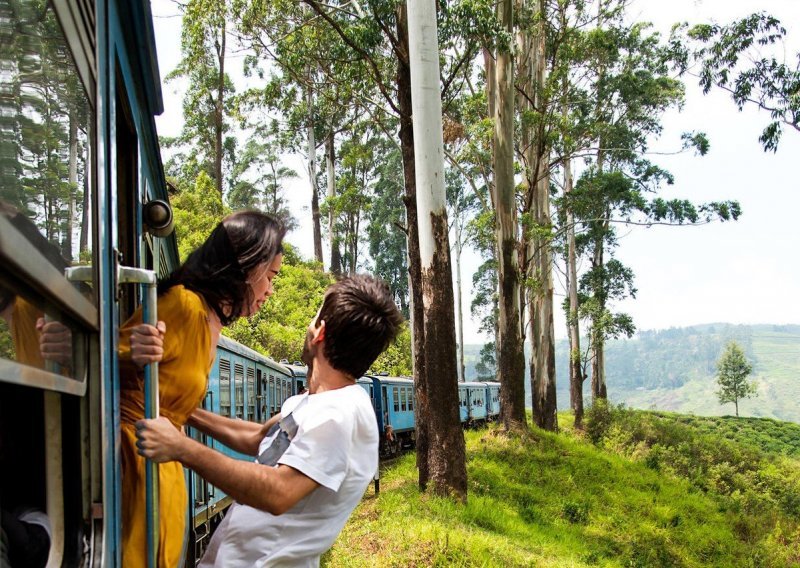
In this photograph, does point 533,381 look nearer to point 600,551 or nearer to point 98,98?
point 600,551

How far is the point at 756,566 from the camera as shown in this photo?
1291cm

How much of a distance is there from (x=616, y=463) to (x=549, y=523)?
7059mm

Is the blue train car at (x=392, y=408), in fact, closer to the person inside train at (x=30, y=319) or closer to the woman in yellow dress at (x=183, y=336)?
the woman in yellow dress at (x=183, y=336)

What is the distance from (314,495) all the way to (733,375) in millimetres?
61848

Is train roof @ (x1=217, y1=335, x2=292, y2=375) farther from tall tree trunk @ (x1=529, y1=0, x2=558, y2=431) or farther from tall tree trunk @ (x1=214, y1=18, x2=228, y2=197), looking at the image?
tall tree trunk @ (x1=214, y1=18, x2=228, y2=197)

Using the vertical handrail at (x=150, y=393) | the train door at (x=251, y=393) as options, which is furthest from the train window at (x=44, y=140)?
the train door at (x=251, y=393)

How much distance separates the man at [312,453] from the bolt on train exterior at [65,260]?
0.62ft

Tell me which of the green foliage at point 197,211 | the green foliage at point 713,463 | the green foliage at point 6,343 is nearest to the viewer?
the green foliage at point 6,343

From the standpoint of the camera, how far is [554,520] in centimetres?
1251

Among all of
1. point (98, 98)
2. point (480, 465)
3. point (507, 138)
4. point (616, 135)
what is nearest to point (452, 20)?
point (507, 138)

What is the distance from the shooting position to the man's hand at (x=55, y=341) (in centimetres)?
119

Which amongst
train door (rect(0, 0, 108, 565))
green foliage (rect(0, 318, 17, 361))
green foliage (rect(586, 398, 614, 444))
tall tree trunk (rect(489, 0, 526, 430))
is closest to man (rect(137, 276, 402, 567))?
train door (rect(0, 0, 108, 565))

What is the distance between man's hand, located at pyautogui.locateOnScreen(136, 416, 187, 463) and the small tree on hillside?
201ft

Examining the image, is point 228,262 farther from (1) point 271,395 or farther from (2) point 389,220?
(2) point 389,220
